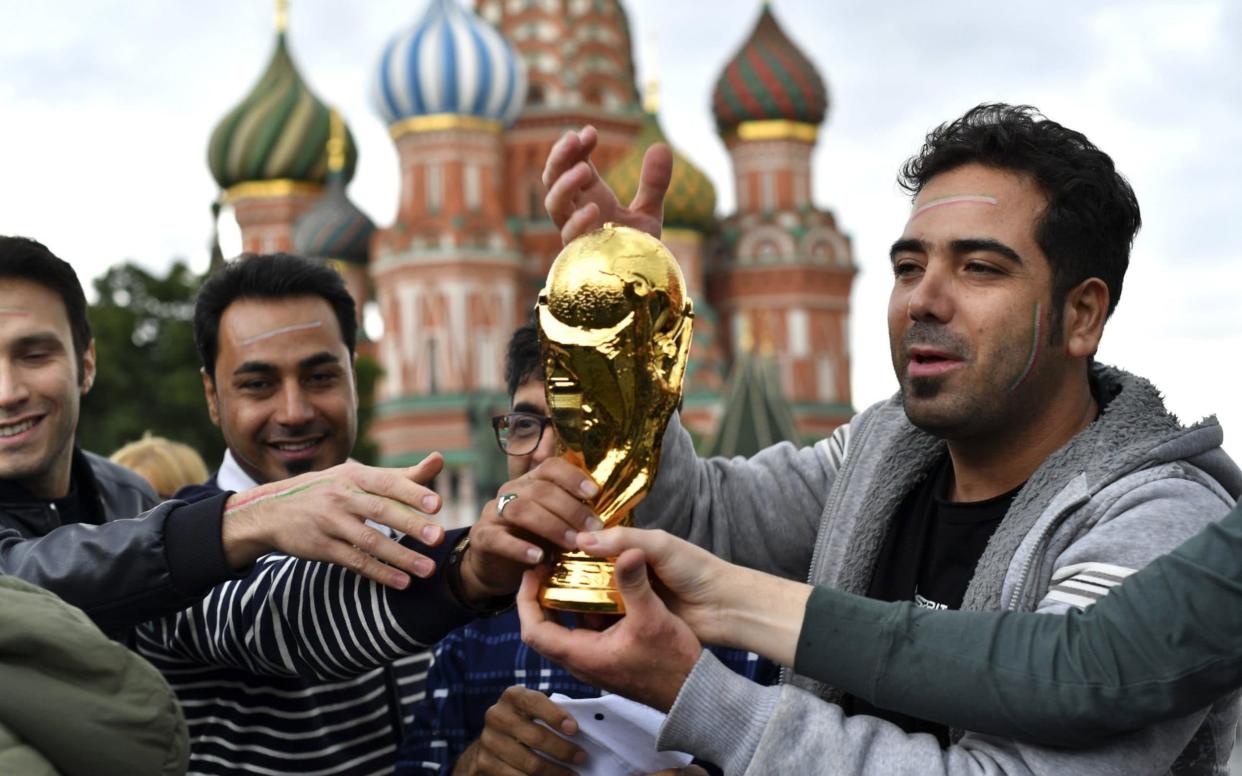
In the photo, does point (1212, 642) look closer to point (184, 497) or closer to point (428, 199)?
point (184, 497)

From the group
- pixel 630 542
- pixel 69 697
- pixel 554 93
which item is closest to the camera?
pixel 69 697

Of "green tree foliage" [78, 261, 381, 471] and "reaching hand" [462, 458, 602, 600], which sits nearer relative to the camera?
"reaching hand" [462, 458, 602, 600]

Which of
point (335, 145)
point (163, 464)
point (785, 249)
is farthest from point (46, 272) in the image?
point (335, 145)

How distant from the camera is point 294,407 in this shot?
2.95m

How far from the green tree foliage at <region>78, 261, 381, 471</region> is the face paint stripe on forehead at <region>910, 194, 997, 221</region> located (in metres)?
18.9

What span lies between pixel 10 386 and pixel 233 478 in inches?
17.6

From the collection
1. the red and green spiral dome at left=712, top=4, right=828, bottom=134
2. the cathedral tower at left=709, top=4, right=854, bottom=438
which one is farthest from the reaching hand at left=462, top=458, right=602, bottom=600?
the red and green spiral dome at left=712, top=4, right=828, bottom=134

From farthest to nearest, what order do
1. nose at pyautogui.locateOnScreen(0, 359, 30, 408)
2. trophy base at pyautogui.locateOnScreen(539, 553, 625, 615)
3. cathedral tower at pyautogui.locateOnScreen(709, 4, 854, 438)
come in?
cathedral tower at pyautogui.locateOnScreen(709, 4, 854, 438) < nose at pyautogui.locateOnScreen(0, 359, 30, 408) < trophy base at pyautogui.locateOnScreen(539, 553, 625, 615)

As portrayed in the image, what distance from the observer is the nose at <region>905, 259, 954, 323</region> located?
2.19 meters

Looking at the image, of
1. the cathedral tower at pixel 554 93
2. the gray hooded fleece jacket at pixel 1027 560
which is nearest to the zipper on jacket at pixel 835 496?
the gray hooded fleece jacket at pixel 1027 560

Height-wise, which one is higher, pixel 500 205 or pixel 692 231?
pixel 500 205

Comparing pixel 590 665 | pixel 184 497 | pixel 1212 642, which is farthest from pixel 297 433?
pixel 1212 642

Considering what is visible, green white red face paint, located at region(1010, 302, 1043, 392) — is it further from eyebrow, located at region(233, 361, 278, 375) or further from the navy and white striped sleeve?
eyebrow, located at region(233, 361, 278, 375)

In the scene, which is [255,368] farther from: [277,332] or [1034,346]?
[1034,346]
